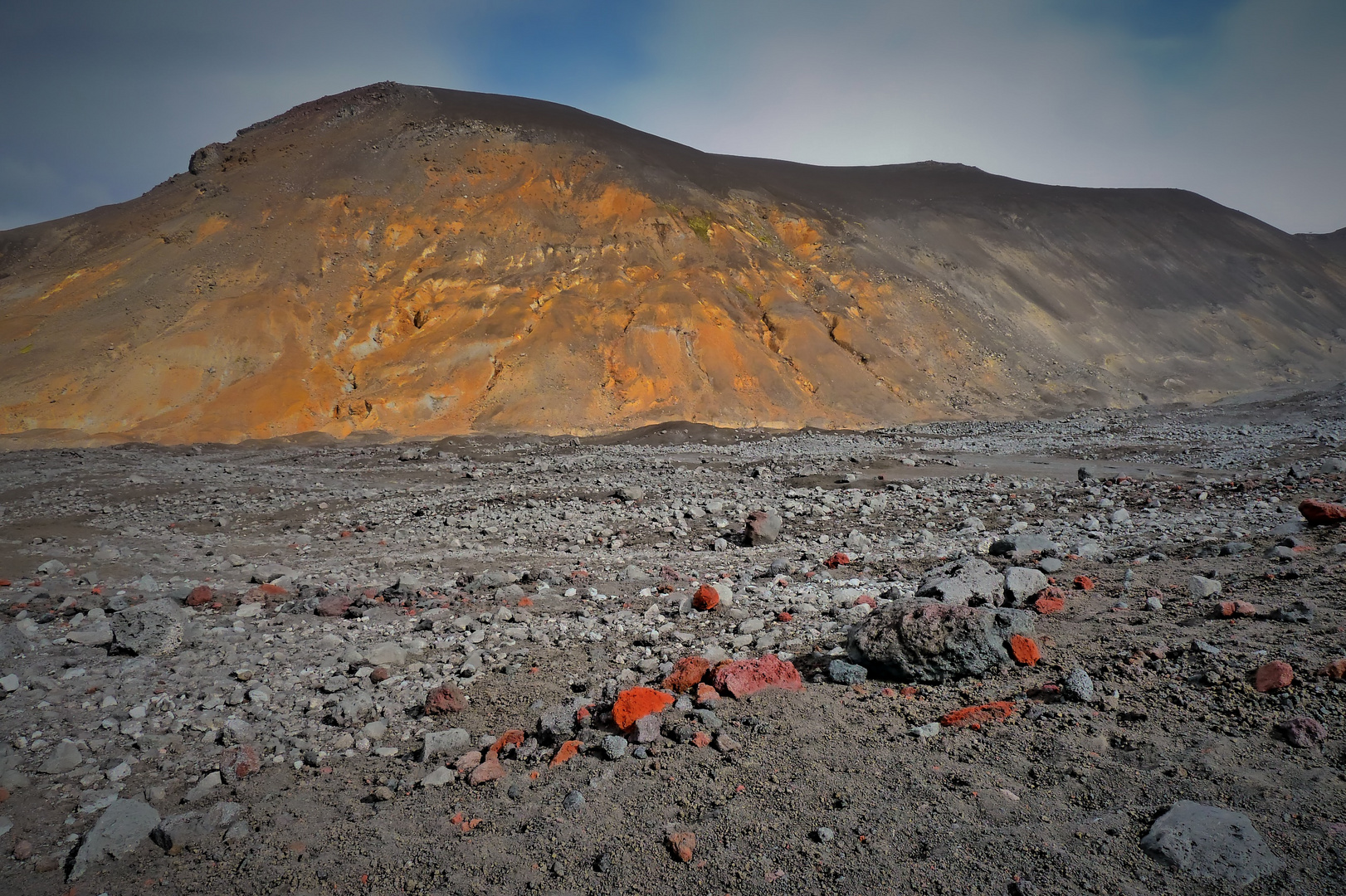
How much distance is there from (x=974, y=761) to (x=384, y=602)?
5811 millimetres

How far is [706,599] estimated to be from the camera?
21.5ft

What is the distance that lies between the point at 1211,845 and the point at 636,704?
109 inches

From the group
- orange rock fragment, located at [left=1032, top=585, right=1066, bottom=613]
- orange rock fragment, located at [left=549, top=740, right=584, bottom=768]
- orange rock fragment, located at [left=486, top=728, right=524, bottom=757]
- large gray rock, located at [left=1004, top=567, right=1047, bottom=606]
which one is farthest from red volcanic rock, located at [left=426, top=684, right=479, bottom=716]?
orange rock fragment, located at [left=1032, top=585, right=1066, bottom=613]

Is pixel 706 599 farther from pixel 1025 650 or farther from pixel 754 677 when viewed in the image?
pixel 1025 650

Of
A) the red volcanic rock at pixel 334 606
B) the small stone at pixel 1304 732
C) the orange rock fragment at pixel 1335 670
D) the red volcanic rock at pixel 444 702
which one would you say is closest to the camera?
the small stone at pixel 1304 732

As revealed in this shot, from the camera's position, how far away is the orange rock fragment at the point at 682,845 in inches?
124

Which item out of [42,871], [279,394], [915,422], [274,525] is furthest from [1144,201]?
[42,871]

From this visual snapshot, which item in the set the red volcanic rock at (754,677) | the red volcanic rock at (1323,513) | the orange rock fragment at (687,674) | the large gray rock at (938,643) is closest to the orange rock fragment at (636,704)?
the orange rock fragment at (687,674)

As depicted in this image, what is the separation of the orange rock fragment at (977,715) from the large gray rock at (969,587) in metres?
1.55

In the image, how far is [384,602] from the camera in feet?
23.9

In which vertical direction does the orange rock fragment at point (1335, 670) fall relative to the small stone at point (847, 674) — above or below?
above

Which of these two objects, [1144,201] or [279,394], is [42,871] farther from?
[1144,201]

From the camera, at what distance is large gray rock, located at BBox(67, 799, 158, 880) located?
3.44 m

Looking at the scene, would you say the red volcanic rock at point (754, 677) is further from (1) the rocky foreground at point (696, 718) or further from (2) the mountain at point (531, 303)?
(2) the mountain at point (531, 303)
